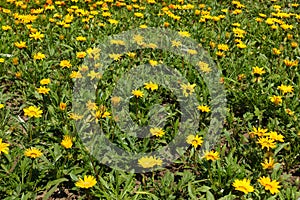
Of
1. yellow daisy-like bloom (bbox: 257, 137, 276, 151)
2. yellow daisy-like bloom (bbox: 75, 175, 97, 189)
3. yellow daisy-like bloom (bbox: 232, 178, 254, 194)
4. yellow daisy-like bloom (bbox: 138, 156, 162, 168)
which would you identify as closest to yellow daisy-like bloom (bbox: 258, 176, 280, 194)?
yellow daisy-like bloom (bbox: 232, 178, 254, 194)

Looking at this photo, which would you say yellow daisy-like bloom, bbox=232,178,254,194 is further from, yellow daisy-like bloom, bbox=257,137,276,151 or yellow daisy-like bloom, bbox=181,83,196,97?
yellow daisy-like bloom, bbox=181,83,196,97

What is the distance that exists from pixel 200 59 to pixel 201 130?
1294mm

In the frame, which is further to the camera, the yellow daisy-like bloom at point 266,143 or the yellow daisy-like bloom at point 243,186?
the yellow daisy-like bloom at point 266,143

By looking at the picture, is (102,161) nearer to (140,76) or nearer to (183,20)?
(140,76)

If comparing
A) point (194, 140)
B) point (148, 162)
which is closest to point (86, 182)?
point (148, 162)

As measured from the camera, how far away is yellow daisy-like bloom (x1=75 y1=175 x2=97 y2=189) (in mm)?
2580

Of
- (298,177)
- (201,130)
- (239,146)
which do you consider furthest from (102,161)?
(298,177)

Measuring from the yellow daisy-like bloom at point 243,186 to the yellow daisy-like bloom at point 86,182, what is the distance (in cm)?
91

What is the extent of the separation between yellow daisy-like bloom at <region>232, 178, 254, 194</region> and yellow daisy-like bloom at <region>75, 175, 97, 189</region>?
35.8 inches

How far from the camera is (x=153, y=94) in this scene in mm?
3850

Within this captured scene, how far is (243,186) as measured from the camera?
2600 millimetres

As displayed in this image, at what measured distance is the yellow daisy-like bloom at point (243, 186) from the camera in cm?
257

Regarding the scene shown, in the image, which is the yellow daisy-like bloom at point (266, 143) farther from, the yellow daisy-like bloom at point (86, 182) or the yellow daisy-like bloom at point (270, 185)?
the yellow daisy-like bloom at point (86, 182)

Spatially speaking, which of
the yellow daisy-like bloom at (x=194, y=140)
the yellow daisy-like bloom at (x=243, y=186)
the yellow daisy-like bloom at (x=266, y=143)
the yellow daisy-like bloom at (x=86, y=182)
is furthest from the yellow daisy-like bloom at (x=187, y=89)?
the yellow daisy-like bloom at (x=86, y=182)
